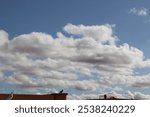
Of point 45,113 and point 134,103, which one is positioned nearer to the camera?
point 45,113

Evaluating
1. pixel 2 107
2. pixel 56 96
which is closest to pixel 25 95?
pixel 56 96

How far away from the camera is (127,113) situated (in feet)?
44.9

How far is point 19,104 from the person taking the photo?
1415 centimetres

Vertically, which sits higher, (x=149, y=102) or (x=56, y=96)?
(x=56, y=96)

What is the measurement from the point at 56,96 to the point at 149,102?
3236 centimetres

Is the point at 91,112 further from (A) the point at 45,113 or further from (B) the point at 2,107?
(B) the point at 2,107

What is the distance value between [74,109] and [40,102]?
4.74 ft

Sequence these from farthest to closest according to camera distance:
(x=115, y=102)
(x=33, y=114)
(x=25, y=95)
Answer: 1. (x=25, y=95)
2. (x=115, y=102)
3. (x=33, y=114)

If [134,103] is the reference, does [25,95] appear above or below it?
above

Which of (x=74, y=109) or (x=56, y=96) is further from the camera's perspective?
(x=56, y=96)

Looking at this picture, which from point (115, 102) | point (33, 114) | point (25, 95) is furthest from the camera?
point (25, 95)

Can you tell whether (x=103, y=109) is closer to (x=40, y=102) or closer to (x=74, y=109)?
(x=74, y=109)

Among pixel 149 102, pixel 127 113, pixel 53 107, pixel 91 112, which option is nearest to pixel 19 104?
pixel 53 107

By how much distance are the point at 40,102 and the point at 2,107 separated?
5.23ft
